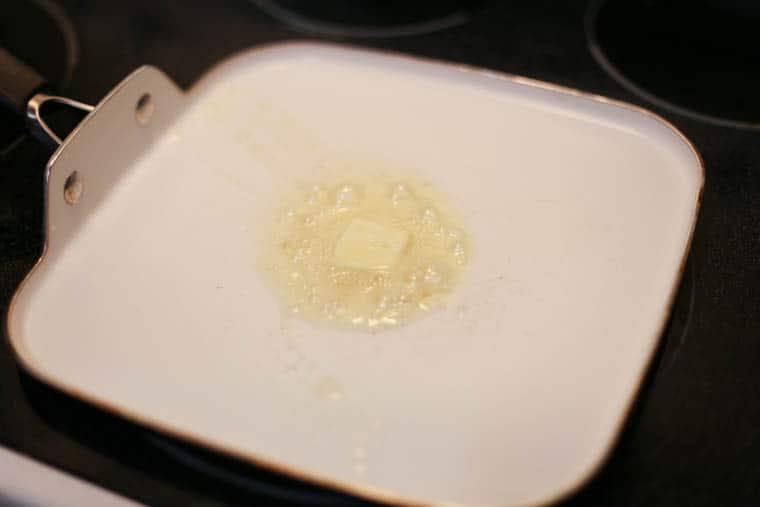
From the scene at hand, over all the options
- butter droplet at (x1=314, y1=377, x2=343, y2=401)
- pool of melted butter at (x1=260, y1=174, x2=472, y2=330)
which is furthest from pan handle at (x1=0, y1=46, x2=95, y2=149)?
butter droplet at (x1=314, y1=377, x2=343, y2=401)

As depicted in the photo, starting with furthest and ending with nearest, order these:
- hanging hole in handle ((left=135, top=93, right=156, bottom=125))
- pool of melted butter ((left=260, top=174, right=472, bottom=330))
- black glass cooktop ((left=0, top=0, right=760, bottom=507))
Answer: hanging hole in handle ((left=135, top=93, right=156, bottom=125))
pool of melted butter ((left=260, top=174, right=472, bottom=330))
black glass cooktop ((left=0, top=0, right=760, bottom=507))

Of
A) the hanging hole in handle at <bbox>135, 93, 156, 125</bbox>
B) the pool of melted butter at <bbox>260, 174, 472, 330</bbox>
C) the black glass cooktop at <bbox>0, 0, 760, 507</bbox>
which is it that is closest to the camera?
the black glass cooktop at <bbox>0, 0, 760, 507</bbox>

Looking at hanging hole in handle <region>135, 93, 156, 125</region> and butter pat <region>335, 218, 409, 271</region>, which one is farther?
hanging hole in handle <region>135, 93, 156, 125</region>

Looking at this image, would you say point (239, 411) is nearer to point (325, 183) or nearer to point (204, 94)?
point (325, 183)

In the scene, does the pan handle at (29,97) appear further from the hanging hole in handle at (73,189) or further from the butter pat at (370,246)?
the butter pat at (370,246)

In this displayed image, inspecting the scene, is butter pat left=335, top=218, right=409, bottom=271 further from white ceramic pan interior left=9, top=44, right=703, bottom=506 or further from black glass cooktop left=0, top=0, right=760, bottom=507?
black glass cooktop left=0, top=0, right=760, bottom=507

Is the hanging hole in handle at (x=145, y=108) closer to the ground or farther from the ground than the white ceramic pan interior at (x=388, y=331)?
farther from the ground

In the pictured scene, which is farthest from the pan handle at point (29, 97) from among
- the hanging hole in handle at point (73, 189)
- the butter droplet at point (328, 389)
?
the butter droplet at point (328, 389)

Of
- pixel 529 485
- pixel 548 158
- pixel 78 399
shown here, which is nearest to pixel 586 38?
Result: pixel 548 158
